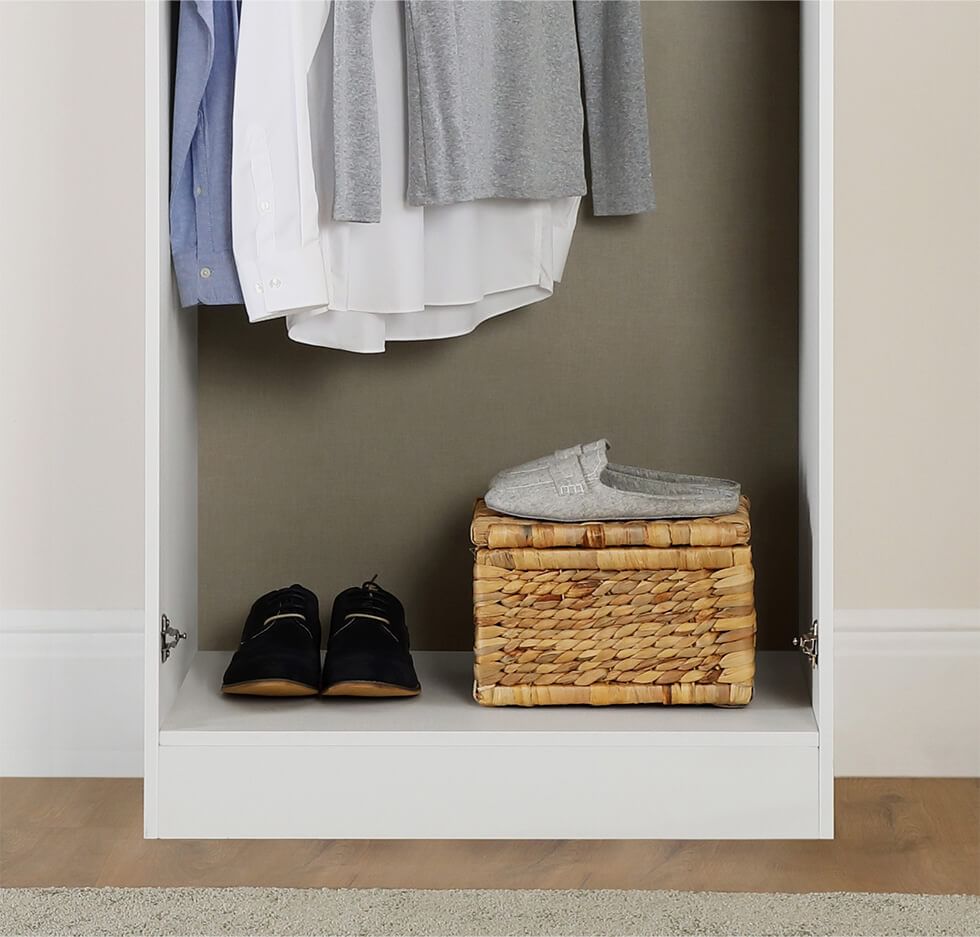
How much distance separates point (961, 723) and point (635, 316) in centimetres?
85

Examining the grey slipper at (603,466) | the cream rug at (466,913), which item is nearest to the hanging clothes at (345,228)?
the grey slipper at (603,466)

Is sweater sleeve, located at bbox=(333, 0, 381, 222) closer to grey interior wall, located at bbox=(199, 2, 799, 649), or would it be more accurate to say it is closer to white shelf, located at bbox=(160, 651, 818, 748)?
grey interior wall, located at bbox=(199, 2, 799, 649)

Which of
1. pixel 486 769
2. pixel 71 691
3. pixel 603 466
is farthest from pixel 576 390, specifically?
pixel 71 691

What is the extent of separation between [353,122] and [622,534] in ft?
2.00

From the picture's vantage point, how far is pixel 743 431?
1775 millimetres

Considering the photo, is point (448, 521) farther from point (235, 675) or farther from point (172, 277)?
point (172, 277)

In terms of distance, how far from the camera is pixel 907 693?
6.07 ft

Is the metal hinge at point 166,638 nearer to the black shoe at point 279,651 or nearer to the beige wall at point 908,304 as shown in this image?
the black shoe at point 279,651

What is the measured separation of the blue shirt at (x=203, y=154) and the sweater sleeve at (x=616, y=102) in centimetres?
51

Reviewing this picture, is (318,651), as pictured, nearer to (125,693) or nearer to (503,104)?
(125,693)

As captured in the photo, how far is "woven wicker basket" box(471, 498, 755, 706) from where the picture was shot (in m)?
1.43

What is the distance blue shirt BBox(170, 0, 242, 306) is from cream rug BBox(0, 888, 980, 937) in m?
0.75

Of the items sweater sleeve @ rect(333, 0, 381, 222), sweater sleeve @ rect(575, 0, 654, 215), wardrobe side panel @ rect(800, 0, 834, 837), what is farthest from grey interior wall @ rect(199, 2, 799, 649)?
sweater sleeve @ rect(333, 0, 381, 222)

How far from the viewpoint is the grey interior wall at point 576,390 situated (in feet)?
5.73
